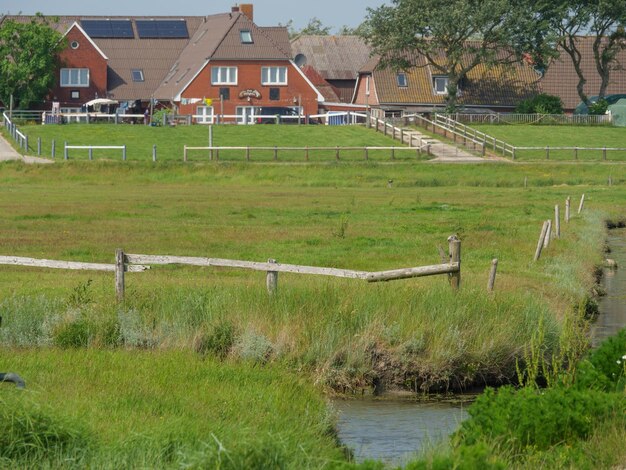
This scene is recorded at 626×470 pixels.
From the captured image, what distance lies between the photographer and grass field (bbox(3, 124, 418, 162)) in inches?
2623

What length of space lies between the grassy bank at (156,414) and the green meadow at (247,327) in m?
0.03

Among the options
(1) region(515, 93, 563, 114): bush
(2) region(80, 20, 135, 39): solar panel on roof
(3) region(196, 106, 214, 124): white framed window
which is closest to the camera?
(3) region(196, 106, 214, 124): white framed window

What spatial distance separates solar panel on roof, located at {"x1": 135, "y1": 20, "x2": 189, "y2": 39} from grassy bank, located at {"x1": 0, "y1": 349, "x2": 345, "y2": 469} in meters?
88.6

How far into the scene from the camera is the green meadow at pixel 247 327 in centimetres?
1062

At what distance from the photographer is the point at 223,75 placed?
3597 inches

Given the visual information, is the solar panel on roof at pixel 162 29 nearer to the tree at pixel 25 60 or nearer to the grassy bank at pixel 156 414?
the tree at pixel 25 60

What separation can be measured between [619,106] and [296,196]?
50247mm

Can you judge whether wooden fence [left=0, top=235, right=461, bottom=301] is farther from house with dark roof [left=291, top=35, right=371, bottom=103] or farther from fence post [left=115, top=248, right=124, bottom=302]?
house with dark roof [left=291, top=35, right=371, bottom=103]

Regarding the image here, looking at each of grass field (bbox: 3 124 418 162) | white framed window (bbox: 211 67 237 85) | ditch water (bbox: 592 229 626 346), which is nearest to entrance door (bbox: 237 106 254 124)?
white framed window (bbox: 211 67 237 85)

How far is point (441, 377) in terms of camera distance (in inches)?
658

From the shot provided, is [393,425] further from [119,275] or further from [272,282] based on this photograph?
[119,275]

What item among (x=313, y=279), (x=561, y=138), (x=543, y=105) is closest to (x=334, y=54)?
(x=543, y=105)

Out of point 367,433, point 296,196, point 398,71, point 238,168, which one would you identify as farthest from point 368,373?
point 398,71

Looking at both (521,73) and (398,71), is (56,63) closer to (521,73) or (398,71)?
(398,71)
